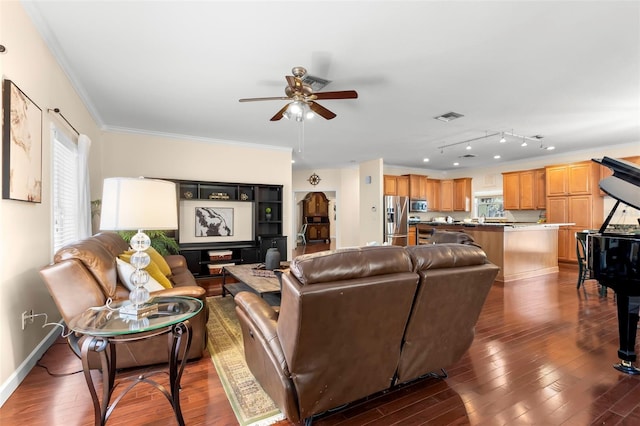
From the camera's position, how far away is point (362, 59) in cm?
284

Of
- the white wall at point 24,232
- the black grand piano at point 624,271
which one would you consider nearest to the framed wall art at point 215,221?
the white wall at point 24,232

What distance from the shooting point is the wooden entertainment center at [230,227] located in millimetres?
5448

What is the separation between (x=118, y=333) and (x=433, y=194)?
9121mm

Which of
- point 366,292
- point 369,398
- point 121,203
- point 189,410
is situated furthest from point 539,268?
point 121,203

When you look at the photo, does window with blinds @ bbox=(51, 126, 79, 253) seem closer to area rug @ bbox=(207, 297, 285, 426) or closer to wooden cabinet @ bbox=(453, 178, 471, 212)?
area rug @ bbox=(207, 297, 285, 426)

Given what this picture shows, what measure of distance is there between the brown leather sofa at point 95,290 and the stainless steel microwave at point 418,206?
282 inches

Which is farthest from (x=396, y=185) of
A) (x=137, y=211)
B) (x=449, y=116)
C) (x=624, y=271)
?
(x=137, y=211)

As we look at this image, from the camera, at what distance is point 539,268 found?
5.88 meters

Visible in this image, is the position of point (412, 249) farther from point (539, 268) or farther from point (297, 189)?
point (297, 189)

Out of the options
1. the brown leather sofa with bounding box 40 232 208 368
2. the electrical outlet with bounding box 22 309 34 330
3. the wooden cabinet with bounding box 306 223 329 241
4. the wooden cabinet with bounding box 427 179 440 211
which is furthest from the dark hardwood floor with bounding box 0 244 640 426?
the wooden cabinet with bounding box 306 223 329 241

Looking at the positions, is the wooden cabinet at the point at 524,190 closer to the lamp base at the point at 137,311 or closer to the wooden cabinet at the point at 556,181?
the wooden cabinet at the point at 556,181

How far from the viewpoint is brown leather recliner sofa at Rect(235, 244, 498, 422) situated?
1.37 m

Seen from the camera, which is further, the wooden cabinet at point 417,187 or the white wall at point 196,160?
the wooden cabinet at point 417,187

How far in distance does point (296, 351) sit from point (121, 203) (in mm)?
1267
